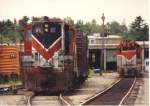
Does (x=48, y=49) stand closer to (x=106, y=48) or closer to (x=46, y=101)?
(x=46, y=101)

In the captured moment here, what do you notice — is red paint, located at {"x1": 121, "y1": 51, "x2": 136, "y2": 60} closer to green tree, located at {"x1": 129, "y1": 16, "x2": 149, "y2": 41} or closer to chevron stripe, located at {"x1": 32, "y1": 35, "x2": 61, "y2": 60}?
green tree, located at {"x1": 129, "y1": 16, "x2": 149, "y2": 41}

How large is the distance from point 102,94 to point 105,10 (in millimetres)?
4294

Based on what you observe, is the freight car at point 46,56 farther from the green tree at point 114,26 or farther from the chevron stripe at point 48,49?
the green tree at point 114,26

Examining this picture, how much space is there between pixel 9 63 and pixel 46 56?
7.02 meters

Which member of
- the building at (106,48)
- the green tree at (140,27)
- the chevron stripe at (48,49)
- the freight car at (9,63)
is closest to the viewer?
the green tree at (140,27)

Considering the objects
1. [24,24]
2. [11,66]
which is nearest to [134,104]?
[24,24]

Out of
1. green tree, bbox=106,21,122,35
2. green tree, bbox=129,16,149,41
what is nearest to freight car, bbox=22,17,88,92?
green tree, bbox=106,21,122,35

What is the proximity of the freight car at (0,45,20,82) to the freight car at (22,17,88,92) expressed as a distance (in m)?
6.07

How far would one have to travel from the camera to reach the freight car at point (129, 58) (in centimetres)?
2902

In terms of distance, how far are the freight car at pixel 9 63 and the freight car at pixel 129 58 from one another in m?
7.01

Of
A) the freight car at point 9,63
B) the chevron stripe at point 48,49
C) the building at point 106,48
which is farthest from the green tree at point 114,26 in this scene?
the freight car at point 9,63

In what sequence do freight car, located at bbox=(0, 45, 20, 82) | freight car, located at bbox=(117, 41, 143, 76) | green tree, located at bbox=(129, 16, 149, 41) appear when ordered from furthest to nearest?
freight car, located at bbox=(117, 41, 143, 76), freight car, located at bbox=(0, 45, 20, 82), green tree, located at bbox=(129, 16, 149, 41)

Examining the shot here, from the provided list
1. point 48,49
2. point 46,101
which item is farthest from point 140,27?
point 46,101

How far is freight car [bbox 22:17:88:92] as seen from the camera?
57.3 feet
